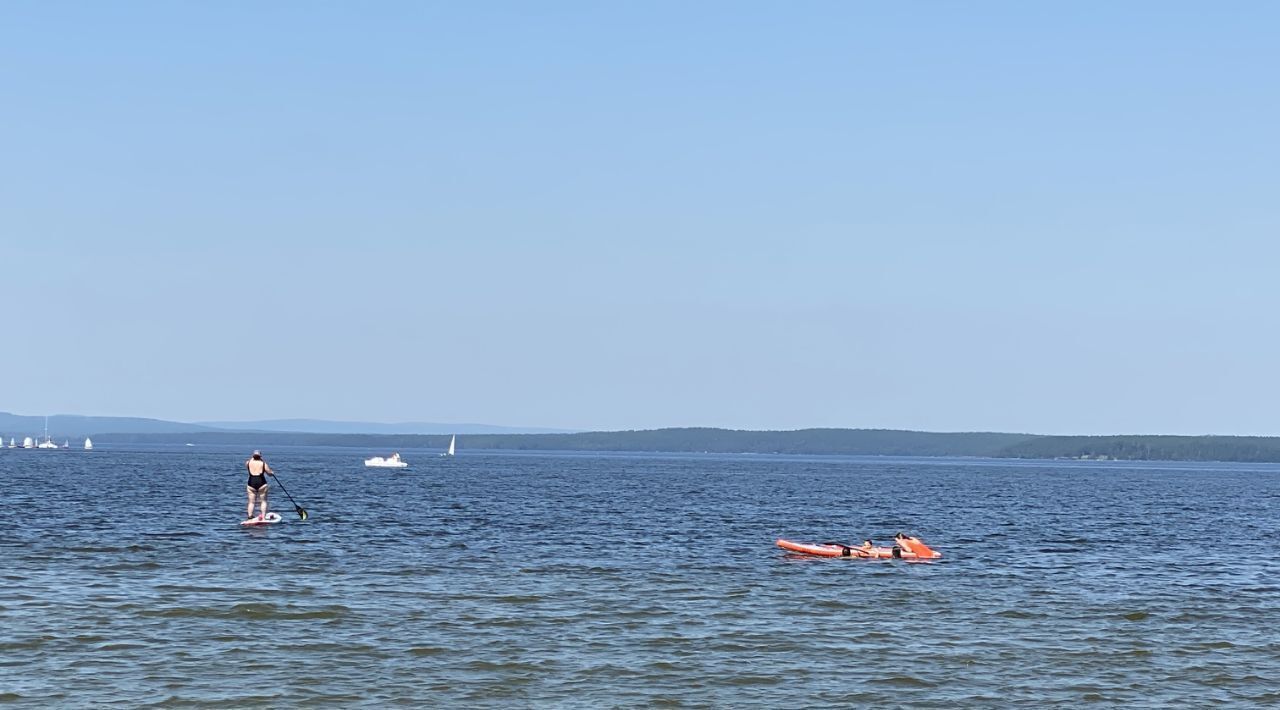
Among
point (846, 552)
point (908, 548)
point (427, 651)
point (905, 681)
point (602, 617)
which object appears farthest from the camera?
point (846, 552)

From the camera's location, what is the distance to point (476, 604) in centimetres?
3556

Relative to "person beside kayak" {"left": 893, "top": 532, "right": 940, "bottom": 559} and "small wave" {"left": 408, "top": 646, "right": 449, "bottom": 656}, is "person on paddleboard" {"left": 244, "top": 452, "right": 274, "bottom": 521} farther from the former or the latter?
"small wave" {"left": 408, "top": 646, "right": 449, "bottom": 656}

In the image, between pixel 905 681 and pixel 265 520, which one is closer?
pixel 905 681

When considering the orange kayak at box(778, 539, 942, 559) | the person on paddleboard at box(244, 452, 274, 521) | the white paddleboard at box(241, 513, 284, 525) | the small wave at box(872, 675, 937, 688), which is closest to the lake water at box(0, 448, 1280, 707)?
the small wave at box(872, 675, 937, 688)

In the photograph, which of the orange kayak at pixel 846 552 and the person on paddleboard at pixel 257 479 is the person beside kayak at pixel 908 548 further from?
the person on paddleboard at pixel 257 479

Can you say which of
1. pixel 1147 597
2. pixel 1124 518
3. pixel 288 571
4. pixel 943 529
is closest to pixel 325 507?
pixel 943 529

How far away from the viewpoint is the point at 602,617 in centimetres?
3378

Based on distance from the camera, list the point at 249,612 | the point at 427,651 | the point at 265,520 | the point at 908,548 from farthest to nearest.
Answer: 1. the point at 265,520
2. the point at 908,548
3. the point at 249,612
4. the point at 427,651

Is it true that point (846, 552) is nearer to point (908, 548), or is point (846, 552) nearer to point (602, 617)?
point (908, 548)

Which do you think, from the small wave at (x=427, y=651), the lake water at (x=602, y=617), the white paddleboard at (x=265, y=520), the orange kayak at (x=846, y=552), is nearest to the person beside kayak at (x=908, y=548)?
the orange kayak at (x=846, y=552)

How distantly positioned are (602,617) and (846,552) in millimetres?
19462

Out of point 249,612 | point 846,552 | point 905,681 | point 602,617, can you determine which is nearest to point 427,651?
point 602,617

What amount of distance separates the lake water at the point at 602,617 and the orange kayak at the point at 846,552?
1184 millimetres

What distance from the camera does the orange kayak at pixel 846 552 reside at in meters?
51.1
